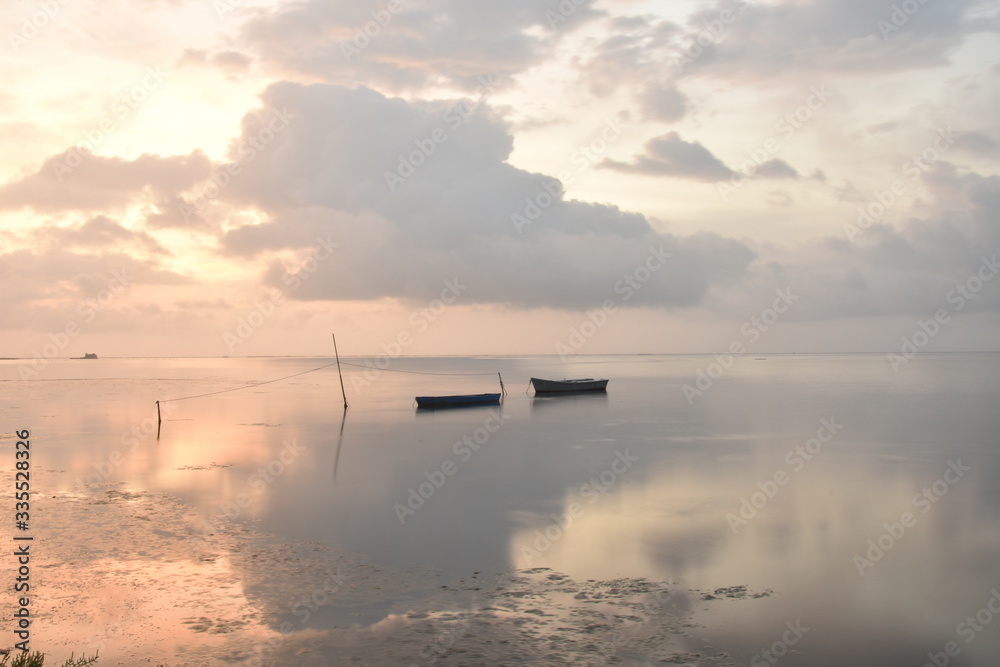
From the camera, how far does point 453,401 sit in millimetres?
63062

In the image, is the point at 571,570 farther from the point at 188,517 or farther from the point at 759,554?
the point at 188,517

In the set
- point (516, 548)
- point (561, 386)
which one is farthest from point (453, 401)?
point (516, 548)

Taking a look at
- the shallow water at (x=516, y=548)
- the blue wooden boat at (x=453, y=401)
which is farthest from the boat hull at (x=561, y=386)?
the shallow water at (x=516, y=548)

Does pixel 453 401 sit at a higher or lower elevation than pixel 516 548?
higher

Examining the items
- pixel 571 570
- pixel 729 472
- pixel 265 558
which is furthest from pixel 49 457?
pixel 729 472

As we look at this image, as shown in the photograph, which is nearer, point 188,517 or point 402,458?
point 188,517

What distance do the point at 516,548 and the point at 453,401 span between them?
45.3m

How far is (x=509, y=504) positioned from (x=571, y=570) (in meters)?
7.85

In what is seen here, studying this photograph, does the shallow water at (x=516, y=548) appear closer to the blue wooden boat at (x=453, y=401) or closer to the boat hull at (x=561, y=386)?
the blue wooden boat at (x=453, y=401)

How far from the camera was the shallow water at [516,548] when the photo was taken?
39.9ft

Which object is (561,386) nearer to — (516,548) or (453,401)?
(453,401)

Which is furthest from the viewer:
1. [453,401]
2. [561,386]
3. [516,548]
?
[561,386]

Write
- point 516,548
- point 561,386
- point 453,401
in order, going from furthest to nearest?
1. point 561,386
2. point 453,401
3. point 516,548

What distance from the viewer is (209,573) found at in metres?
15.4
